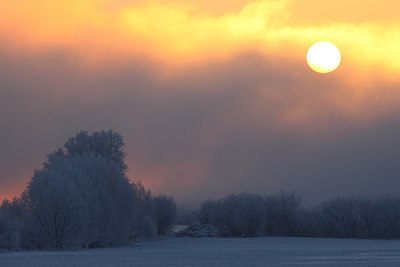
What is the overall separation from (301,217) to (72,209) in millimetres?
24301

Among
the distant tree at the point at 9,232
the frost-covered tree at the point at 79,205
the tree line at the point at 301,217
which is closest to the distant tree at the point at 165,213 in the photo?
the tree line at the point at 301,217

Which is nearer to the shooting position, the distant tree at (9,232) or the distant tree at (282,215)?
the distant tree at (9,232)

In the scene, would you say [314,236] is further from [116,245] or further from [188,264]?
[188,264]

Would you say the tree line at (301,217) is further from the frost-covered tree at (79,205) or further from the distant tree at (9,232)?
the distant tree at (9,232)

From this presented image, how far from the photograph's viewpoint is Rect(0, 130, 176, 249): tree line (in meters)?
32.7

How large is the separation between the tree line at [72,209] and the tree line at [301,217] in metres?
15.3

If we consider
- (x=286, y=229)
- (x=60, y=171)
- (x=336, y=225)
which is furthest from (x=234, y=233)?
(x=60, y=171)

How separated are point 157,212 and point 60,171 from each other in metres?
22.6

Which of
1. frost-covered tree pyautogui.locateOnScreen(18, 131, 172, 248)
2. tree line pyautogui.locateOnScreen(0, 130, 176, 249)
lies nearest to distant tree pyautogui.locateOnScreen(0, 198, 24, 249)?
tree line pyautogui.locateOnScreen(0, 130, 176, 249)

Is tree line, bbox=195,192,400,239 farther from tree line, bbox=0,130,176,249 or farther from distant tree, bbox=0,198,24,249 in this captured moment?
distant tree, bbox=0,198,24,249

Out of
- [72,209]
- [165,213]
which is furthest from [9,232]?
[165,213]

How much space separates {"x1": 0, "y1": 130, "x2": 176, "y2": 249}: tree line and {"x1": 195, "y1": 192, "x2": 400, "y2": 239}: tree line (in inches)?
601

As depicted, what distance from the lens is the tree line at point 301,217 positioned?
45.3 meters

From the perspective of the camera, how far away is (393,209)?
45.7 metres
